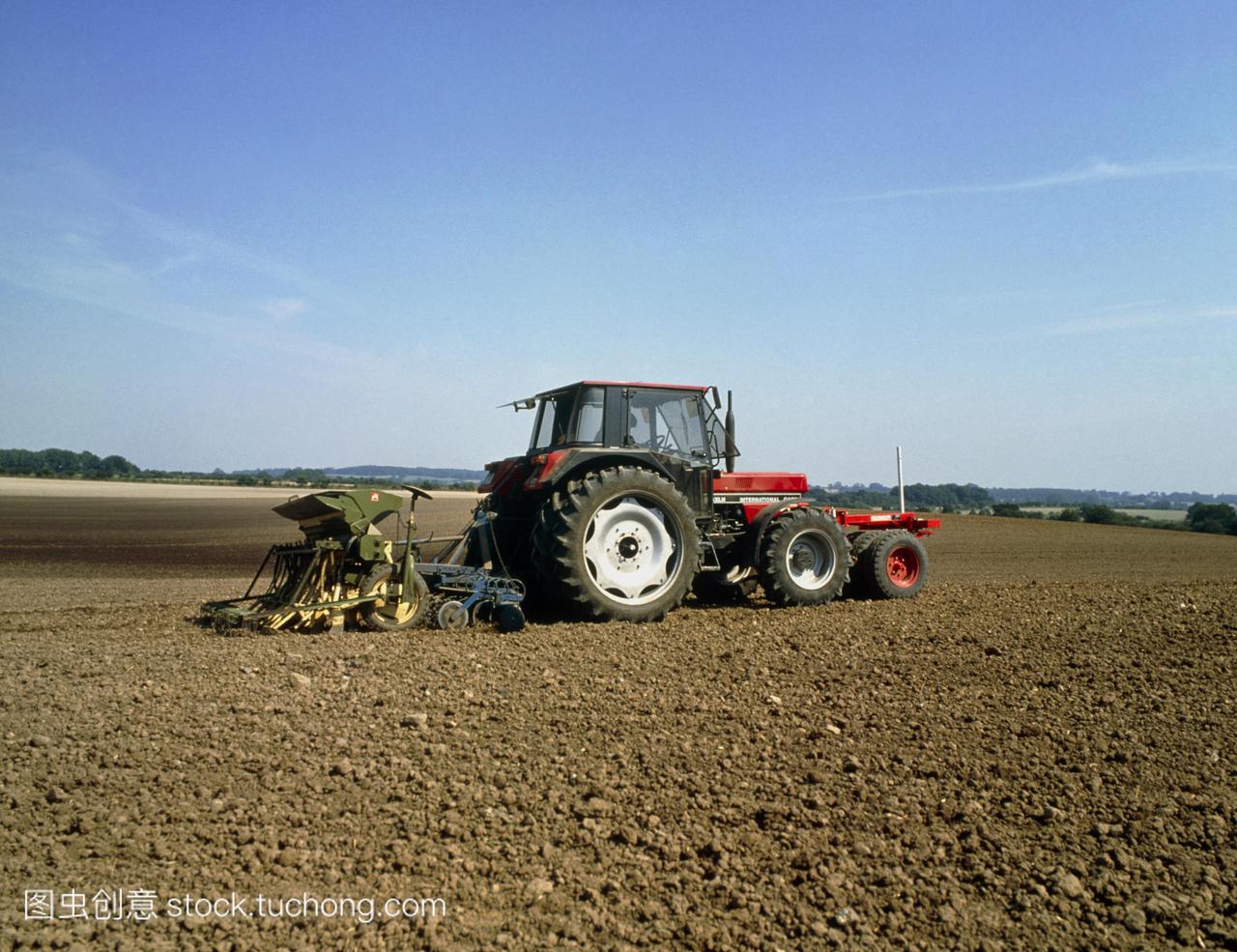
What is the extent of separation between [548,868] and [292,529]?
2442cm

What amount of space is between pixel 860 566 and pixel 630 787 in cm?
664

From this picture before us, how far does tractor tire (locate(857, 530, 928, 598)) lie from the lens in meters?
9.72

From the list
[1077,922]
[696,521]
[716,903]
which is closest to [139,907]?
[716,903]

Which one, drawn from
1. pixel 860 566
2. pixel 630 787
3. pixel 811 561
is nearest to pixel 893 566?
pixel 860 566

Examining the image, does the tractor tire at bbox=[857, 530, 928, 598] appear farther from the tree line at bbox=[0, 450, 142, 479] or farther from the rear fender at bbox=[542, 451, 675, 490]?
the tree line at bbox=[0, 450, 142, 479]

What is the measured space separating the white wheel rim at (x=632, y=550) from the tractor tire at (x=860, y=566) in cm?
264

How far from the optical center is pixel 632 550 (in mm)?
8039

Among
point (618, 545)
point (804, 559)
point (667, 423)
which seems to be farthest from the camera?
point (804, 559)

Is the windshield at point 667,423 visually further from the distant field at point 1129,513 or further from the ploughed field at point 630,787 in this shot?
the distant field at point 1129,513

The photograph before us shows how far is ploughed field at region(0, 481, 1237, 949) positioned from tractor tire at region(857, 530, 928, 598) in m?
2.33

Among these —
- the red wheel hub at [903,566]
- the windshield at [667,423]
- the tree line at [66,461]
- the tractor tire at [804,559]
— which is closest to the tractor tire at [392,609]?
the windshield at [667,423]

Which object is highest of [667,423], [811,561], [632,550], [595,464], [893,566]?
[667,423]

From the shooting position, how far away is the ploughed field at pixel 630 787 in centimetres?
275

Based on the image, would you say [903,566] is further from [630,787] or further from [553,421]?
[630,787]
